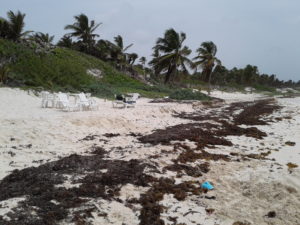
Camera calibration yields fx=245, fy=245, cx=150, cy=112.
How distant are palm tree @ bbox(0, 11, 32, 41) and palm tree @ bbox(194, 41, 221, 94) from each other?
19.6 meters

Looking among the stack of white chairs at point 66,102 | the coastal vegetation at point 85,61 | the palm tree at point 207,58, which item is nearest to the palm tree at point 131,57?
the coastal vegetation at point 85,61

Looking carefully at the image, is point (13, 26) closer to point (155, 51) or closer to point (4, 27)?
point (4, 27)

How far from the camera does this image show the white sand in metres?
3.55

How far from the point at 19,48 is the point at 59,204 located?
1938cm

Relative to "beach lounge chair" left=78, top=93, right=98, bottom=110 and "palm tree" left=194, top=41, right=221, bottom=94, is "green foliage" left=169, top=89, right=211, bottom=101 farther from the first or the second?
"beach lounge chair" left=78, top=93, right=98, bottom=110

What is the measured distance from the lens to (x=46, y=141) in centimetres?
643

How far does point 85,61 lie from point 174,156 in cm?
2589

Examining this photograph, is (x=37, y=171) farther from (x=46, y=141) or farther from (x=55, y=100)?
(x=55, y=100)

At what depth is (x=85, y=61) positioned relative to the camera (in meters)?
29.5

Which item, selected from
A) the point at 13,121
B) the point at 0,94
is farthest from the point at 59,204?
the point at 0,94

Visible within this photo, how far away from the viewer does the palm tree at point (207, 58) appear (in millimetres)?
30091

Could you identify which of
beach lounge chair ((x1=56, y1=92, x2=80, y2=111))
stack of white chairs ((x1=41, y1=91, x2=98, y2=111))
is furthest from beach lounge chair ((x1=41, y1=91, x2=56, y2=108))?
beach lounge chair ((x1=56, y1=92, x2=80, y2=111))

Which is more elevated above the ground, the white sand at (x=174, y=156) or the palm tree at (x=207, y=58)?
the palm tree at (x=207, y=58)

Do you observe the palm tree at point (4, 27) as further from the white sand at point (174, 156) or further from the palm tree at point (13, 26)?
the white sand at point (174, 156)
